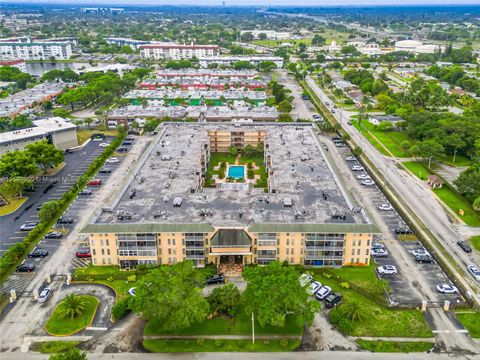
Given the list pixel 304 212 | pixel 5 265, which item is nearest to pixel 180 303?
pixel 304 212

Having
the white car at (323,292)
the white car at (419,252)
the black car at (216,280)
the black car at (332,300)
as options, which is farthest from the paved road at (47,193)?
the white car at (419,252)

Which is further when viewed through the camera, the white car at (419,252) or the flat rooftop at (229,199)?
the white car at (419,252)

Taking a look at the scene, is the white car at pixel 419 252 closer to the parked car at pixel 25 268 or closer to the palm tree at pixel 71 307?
the palm tree at pixel 71 307

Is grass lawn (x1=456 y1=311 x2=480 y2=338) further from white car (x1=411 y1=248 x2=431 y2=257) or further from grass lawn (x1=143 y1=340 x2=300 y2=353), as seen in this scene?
grass lawn (x1=143 y1=340 x2=300 y2=353)

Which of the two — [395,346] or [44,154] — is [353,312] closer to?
[395,346]

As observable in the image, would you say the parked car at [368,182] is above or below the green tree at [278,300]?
below

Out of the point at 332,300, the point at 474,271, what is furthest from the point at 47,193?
the point at 474,271
